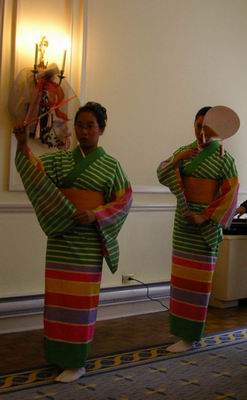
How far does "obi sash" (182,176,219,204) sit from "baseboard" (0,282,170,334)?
107 cm

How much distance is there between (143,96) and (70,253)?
173 centimetres

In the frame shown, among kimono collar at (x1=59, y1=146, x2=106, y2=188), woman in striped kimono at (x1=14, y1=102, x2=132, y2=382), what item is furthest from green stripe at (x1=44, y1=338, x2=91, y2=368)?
kimono collar at (x1=59, y1=146, x2=106, y2=188)

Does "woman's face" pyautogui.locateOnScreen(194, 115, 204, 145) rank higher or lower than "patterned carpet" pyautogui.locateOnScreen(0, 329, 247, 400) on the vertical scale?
higher

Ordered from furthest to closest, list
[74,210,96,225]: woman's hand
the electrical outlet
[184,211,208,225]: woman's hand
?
the electrical outlet
[184,211,208,225]: woman's hand
[74,210,96,225]: woman's hand

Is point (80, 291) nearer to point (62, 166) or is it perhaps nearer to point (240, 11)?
point (62, 166)

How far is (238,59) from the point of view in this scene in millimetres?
4406

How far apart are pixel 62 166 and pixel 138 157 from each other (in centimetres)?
137

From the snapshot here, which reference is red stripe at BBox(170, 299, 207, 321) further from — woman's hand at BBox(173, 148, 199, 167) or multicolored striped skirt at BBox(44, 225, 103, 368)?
woman's hand at BBox(173, 148, 199, 167)

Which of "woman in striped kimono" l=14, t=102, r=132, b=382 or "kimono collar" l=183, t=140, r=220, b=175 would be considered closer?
"woman in striped kimono" l=14, t=102, r=132, b=382

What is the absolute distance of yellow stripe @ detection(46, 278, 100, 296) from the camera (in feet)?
7.80

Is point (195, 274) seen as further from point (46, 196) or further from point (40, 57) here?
point (40, 57)

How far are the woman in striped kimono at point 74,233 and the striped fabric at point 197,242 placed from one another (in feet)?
1.85

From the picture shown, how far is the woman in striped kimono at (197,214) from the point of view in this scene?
2.84 m

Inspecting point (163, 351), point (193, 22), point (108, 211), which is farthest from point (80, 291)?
point (193, 22)
